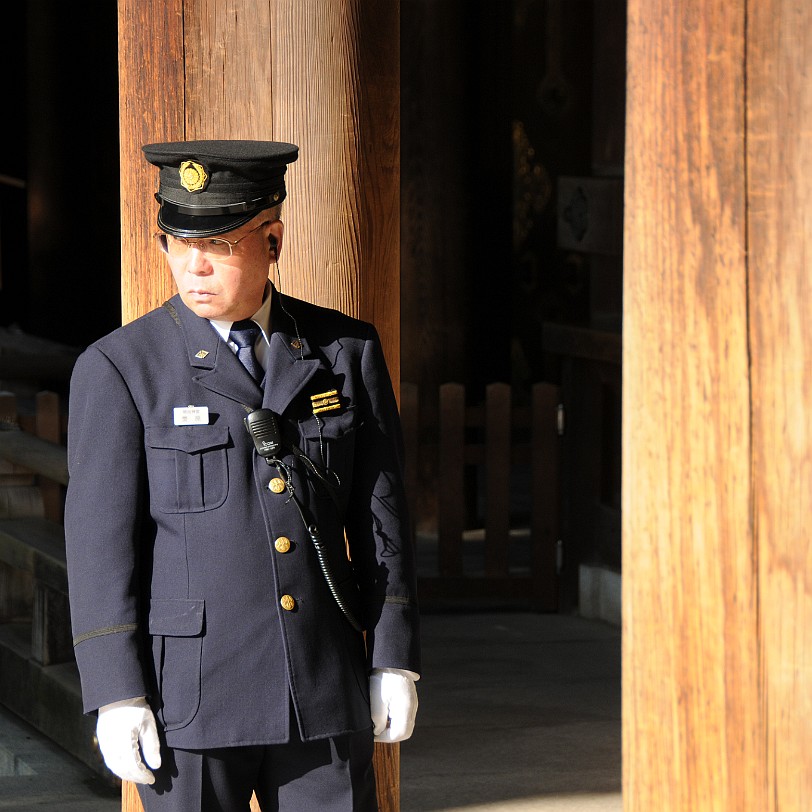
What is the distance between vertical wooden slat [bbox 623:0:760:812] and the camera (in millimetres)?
1691

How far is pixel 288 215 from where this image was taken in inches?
111

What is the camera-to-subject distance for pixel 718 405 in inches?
67.4

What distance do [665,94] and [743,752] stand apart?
0.74 meters

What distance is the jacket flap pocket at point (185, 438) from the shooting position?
2.08 meters

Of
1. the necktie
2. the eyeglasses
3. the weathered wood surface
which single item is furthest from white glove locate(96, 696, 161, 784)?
the weathered wood surface

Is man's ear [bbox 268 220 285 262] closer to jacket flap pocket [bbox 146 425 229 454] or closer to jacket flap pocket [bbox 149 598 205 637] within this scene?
jacket flap pocket [bbox 146 425 229 454]

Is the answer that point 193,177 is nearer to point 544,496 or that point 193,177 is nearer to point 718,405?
point 718,405

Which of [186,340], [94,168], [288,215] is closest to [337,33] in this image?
[288,215]

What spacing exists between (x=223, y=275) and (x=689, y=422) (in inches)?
27.3

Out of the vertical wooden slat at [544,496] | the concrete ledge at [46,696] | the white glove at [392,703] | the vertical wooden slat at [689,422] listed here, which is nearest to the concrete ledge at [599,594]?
the vertical wooden slat at [544,496]

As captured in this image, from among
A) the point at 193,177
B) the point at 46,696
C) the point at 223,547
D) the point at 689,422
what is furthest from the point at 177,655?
the point at 46,696

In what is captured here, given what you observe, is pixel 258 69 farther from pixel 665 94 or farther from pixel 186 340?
pixel 665 94

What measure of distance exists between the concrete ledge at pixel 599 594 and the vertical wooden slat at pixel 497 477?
38 centimetres

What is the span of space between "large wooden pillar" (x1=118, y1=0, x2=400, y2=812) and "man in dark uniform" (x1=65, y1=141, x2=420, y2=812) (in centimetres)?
61
